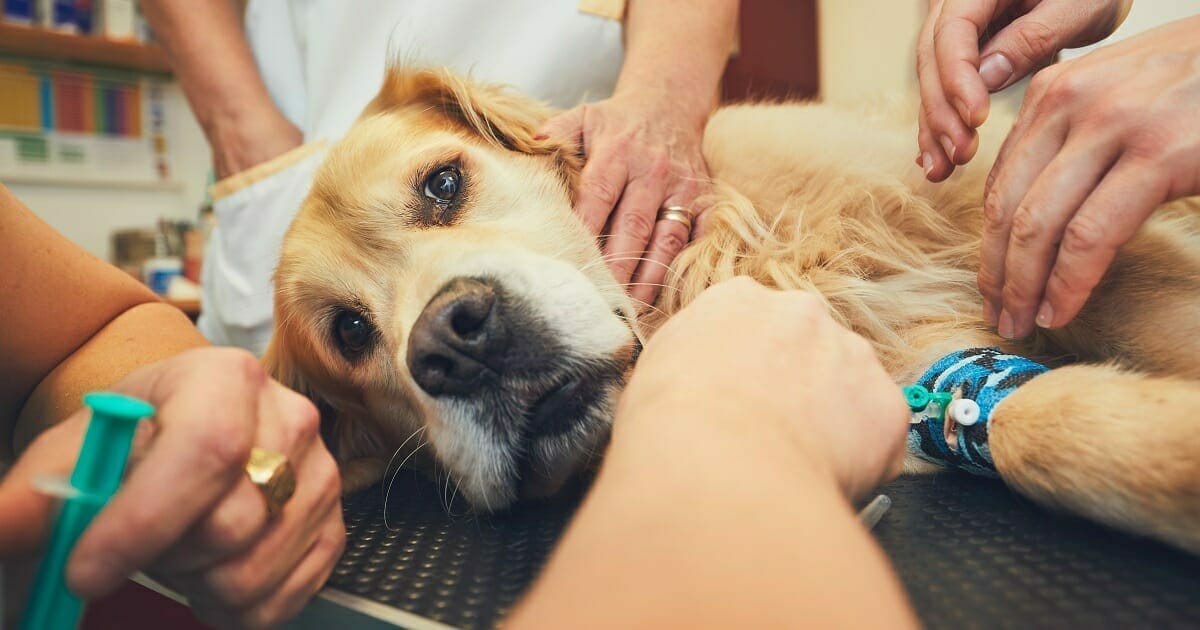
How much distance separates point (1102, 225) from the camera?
2.23ft

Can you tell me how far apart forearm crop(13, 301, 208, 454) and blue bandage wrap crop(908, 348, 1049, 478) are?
2.89ft

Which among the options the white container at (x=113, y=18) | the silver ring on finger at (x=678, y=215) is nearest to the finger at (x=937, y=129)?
the silver ring on finger at (x=678, y=215)

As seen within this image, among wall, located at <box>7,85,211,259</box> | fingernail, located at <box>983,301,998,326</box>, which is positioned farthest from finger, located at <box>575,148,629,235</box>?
wall, located at <box>7,85,211,259</box>

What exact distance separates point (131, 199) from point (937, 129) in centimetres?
435

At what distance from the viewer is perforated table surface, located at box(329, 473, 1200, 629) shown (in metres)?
0.50

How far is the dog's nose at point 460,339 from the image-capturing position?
0.85 metres

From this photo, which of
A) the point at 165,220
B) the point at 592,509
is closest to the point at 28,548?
the point at 592,509

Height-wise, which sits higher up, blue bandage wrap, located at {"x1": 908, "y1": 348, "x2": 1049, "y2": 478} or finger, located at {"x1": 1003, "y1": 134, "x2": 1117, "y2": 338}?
finger, located at {"x1": 1003, "y1": 134, "x2": 1117, "y2": 338}

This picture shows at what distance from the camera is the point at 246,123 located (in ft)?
6.06

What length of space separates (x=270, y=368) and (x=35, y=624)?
39.1 inches

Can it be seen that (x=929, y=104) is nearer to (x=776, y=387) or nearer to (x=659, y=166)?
(x=659, y=166)

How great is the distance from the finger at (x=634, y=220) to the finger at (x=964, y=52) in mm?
422

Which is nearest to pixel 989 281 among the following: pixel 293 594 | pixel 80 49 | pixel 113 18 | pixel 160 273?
pixel 293 594

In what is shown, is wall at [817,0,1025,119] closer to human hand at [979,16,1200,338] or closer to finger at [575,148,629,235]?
finger at [575,148,629,235]
